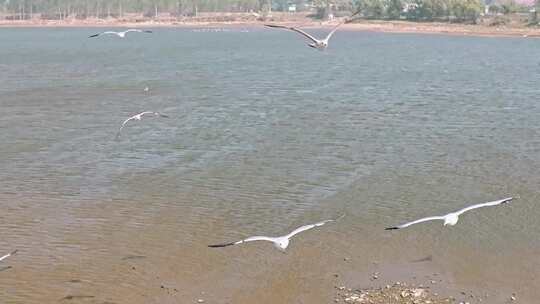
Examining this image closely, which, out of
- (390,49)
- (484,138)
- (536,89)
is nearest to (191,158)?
(484,138)

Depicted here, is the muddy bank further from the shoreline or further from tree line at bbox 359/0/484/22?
tree line at bbox 359/0/484/22

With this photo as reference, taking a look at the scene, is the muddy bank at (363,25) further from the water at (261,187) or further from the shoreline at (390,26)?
the water at (261,187)

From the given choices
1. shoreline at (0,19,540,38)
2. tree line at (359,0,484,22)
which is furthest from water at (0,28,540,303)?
tree line at (359,0,484,22)

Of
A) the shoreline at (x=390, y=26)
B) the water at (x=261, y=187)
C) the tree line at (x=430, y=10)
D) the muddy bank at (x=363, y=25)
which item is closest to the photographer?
the water at (x=261, y=187)

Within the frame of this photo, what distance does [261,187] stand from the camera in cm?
2378

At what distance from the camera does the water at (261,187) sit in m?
16.8

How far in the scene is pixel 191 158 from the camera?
2794cm

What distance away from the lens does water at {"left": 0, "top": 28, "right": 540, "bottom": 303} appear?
663 inches

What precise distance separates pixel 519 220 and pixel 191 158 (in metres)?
12.3

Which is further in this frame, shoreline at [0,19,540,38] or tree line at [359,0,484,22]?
tree line at [359,0,484,22]

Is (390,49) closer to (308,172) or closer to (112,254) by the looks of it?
(308,172)

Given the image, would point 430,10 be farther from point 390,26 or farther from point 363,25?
point 363,25

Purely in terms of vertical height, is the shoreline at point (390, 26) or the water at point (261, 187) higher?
the shoreline at point (390, 26)

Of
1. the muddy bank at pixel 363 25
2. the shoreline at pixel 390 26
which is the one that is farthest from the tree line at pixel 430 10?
the muddy bank at pixel 363 25
